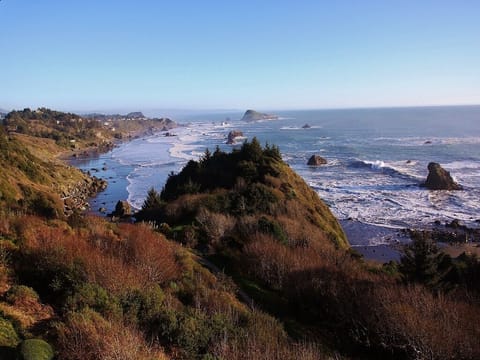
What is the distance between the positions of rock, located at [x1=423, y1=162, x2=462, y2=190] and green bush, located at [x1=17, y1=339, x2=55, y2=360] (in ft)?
177

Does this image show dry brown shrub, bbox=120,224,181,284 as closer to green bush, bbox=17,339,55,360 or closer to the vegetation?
the vegetation

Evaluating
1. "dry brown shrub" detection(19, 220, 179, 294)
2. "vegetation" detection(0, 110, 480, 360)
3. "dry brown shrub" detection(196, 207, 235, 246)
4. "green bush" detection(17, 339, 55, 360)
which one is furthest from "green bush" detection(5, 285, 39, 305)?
"dry brown shrub" detection(196, 207, 235, 246)

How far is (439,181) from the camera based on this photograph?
52.2 meters

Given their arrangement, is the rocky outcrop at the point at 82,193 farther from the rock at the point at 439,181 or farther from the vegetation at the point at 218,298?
the rock at the point at 439,181

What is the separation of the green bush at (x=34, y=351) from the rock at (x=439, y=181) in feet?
177

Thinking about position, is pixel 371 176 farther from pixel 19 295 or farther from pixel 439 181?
pixel 19 295

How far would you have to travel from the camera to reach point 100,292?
10.2m

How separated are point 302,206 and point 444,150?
63.5m

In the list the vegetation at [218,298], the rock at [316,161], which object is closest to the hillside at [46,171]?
the vegetation at [218,298]

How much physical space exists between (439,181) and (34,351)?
54386 mm

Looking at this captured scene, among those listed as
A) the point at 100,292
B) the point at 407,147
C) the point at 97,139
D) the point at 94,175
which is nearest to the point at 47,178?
the point at 94,175

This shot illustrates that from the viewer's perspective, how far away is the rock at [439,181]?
5206 centimetres

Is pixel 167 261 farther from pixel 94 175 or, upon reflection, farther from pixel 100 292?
pixel 94 175

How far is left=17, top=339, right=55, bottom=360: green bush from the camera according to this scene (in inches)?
286
